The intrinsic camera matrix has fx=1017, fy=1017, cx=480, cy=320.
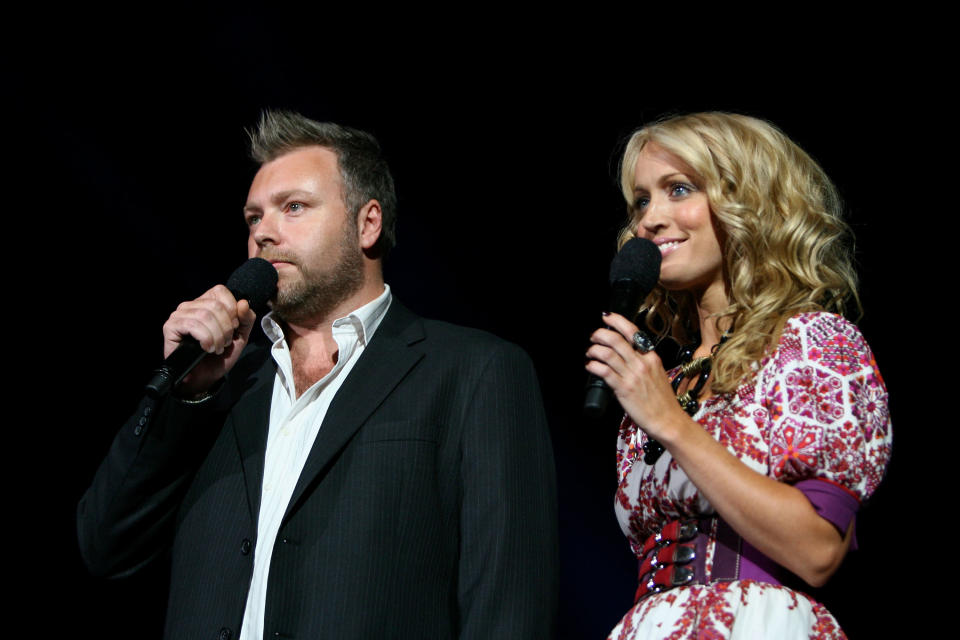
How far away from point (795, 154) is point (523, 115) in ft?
4.46

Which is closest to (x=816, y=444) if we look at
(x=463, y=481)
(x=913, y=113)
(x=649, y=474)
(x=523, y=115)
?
(x=649, y=474)

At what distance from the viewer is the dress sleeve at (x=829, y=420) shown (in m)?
1.51

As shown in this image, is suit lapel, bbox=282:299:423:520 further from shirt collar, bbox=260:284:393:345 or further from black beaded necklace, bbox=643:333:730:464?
black beaded necklace, bbox=643:333:730:464

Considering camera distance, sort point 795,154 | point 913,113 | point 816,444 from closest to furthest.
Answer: point 816,444
point 795,154
point 913,113

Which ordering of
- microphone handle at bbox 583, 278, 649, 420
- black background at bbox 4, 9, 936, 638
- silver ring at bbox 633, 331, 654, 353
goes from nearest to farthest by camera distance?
microphone handle at bbox 583, 278, 649, 420, silver ring at bbox 633, 331, 654, 353, black background at bbox 4, 9, 936, 638

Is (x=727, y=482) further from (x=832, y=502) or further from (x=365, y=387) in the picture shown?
(x=365, y=387)

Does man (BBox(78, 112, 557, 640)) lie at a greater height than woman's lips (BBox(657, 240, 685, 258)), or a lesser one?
lesser

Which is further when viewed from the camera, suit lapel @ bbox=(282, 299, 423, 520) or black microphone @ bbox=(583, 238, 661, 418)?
suit lapel @ bbox=(282, 299, 423, 520)

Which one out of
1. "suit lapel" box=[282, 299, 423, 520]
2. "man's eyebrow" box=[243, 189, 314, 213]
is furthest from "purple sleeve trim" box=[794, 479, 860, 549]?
"man's eyebrow" box=[243, 189, 314, 213]

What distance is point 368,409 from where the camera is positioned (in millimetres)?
2033

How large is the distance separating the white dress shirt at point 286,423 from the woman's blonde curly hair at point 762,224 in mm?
801

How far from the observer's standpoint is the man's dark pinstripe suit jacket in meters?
1.87

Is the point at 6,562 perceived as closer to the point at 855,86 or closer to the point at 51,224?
the point at 51,224

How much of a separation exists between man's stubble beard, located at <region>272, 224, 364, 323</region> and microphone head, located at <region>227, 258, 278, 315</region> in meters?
0.06
